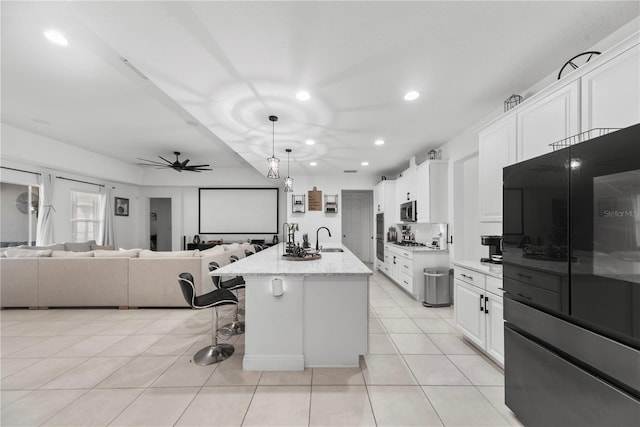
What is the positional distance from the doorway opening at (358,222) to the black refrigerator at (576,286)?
7.29 m

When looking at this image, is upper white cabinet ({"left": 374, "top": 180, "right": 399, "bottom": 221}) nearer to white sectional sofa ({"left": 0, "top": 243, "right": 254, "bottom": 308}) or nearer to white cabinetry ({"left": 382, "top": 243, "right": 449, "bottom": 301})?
white cabinetry ({"left": 382, "top": 243, "right": 449, "bottom": 301})

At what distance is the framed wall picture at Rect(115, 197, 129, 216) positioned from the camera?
7629 mm

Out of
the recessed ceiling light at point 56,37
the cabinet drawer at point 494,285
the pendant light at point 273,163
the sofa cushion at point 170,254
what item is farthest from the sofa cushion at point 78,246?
the cabinet drawer at point 494,285

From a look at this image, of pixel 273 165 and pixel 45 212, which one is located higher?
pixel 273 165

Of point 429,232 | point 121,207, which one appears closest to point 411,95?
point 429,232

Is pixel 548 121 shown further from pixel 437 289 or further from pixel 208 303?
pixel 208 303

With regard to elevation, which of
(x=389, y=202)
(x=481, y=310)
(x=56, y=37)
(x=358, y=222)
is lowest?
(x=481, y=310)

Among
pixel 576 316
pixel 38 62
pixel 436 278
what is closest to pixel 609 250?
pixel 576 316

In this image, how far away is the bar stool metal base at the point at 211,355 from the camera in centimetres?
259

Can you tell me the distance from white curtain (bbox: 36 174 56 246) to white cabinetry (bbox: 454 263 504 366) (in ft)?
25.2

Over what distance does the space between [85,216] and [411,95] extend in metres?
7.90

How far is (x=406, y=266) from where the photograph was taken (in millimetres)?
5023

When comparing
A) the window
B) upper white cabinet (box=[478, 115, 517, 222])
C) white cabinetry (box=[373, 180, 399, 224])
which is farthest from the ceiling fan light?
the window

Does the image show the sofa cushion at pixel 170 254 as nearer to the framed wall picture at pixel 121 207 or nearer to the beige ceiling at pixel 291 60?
the beige ceiling at pixel 291 60
